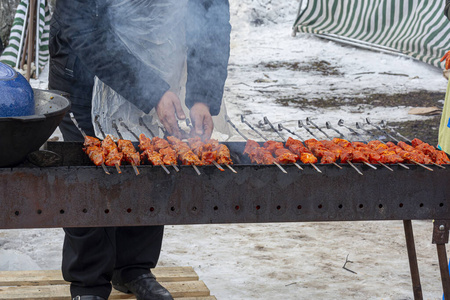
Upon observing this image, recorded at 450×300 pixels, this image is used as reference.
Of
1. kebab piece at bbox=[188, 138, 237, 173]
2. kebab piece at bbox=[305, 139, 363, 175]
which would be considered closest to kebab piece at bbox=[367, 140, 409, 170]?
kebab piece at bbox=[305, 139, 363, 175]

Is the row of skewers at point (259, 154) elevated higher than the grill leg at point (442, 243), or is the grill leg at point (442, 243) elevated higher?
the row of skewers at point (259, 154)

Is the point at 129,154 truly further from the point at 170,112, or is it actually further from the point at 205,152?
the point at 170,112

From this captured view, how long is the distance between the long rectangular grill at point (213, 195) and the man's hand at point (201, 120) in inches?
35.0

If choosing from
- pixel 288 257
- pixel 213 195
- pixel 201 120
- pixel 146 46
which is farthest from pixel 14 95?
pixel 288 257

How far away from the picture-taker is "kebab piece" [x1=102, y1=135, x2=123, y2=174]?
2580mm

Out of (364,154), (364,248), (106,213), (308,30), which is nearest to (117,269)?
(106,213)

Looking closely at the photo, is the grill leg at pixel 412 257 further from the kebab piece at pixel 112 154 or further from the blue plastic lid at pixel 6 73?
the blue plastic lid at pixel 6 73

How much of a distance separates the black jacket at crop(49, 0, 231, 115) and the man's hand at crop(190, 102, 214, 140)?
0.05 m

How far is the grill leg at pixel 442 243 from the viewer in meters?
2.87

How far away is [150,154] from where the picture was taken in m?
2.78

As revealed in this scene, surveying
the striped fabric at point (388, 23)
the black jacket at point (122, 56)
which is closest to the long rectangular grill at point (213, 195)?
the black jacket at point (122, 56)

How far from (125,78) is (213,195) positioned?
122cm

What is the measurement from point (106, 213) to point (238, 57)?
1130 centimetres

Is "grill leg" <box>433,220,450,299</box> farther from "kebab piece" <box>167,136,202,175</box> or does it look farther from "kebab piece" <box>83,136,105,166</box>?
"kebab piece" <box>83,136,105,166</box>
